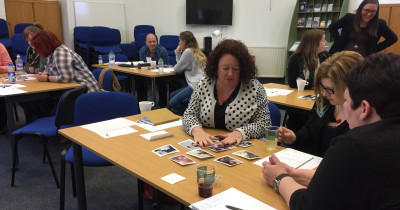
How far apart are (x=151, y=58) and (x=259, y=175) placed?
4.68m

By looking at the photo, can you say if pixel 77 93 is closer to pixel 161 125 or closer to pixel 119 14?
pixel 161 125

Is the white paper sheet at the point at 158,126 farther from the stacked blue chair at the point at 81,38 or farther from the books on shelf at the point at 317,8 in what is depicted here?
the books on shelf at the point at 317,8

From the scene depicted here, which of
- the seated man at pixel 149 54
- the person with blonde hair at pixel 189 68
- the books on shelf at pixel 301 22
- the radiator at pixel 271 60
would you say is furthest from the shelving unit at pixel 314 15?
the person with blonde hair at pixel 189 68

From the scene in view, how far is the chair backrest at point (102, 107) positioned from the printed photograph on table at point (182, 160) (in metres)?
1.14

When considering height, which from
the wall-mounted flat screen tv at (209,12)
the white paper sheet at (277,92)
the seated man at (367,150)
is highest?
the wall-mounted flat screen tv at (209,12)

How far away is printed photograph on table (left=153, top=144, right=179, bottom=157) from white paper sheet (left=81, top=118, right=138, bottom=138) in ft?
1.27

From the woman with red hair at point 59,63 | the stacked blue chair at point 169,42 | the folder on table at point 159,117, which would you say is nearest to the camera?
the folder on table at point 159,117

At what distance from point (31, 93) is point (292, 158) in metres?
2.71

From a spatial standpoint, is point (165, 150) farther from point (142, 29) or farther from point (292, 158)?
point (142, 29)

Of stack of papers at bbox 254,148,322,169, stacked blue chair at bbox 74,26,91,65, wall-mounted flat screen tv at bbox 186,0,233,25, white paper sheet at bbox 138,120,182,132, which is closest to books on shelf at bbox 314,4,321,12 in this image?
wall-mounted flat screen tv at bbox 186,0,233,25

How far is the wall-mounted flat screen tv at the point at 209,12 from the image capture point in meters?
8.45

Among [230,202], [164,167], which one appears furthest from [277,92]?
[230,202]

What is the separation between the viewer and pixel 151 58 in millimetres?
5859

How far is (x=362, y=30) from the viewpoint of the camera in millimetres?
3914
